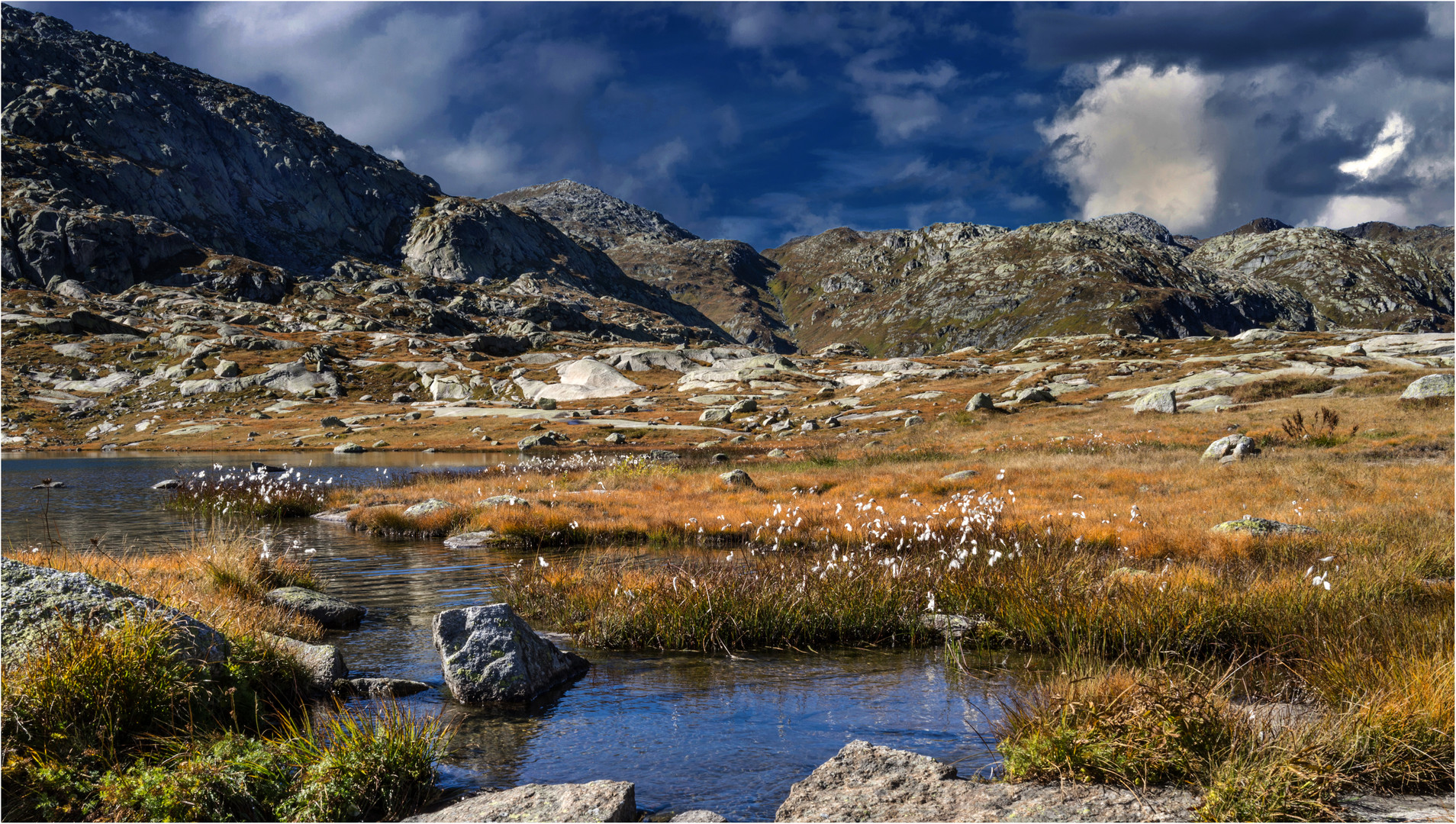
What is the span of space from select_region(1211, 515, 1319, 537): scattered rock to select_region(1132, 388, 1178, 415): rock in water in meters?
37.4

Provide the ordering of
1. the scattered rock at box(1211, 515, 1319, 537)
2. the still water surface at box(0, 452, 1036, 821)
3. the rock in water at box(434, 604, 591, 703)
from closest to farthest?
the still water surface at box(0, 452, 1036, 821) → the rock in water at box(434, 604, 591, 703) → the scattered rock at box(1211, 515, 1319, 537)

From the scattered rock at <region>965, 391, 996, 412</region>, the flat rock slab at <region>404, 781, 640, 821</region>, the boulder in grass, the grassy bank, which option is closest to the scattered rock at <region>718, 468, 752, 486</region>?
the boulder in grass

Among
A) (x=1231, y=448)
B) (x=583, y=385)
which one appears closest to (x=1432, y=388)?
(x=1231, y=448)

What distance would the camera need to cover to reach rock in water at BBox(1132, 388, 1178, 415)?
49938mm

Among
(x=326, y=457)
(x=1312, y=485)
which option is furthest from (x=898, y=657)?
(x=326, y=457)

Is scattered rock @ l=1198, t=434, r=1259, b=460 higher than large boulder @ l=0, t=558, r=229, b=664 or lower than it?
higher

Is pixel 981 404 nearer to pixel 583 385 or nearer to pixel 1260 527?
pixel 1260 527

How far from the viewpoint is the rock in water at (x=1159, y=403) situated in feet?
164

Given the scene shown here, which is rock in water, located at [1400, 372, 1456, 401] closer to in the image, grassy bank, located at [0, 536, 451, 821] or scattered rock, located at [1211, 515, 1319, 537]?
scattered rock, located at [1211, 515, 1319, 537]

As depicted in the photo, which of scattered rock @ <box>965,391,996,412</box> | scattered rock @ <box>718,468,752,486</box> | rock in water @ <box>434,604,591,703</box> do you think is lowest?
rock in water @ <box>434,604,591,703</box>

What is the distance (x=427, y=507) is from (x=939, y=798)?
2188cm

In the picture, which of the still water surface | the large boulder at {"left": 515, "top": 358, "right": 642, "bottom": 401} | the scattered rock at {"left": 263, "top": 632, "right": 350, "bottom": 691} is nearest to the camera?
the still water surface

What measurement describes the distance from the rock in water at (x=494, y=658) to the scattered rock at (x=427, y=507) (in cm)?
1555

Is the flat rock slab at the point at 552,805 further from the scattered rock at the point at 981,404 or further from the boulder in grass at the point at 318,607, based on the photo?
the scattered rock at the point at 981,404
